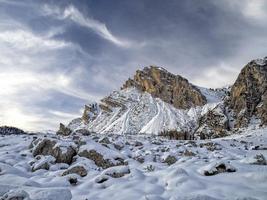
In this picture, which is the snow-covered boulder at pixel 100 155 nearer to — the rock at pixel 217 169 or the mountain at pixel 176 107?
the rock at pixel 217 169

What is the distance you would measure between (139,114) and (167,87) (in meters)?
25.2

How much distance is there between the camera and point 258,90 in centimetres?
10888

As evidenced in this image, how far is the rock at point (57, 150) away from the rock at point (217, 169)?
38.6 feet

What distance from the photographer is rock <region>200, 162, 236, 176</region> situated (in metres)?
11.1

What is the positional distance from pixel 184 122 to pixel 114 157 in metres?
104

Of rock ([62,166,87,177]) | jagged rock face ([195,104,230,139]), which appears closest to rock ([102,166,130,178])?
rock ([62,166,87,177])

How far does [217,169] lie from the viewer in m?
A: 11.3

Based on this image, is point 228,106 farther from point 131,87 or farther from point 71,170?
point 71,170

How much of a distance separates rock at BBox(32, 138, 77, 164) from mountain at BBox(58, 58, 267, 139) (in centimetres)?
4576

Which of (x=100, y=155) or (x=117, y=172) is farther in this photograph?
(x=100, y=155)

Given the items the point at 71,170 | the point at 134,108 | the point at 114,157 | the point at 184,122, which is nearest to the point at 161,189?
the point at 71,170

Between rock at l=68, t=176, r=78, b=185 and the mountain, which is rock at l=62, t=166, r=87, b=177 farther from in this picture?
the mountain

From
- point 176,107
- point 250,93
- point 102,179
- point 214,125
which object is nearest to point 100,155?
point 102,179

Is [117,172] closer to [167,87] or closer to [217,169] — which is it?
[217,169]
